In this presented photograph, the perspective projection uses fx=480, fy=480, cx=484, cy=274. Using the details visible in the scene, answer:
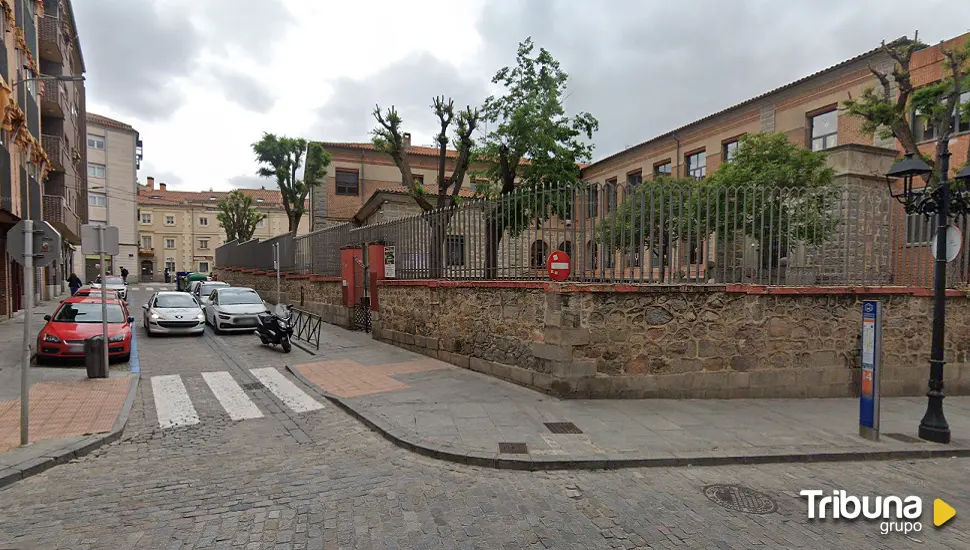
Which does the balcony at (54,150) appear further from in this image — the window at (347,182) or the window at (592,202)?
the window at (592,202)

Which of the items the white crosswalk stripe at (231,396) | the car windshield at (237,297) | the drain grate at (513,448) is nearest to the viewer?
the drain grate at (513,448)

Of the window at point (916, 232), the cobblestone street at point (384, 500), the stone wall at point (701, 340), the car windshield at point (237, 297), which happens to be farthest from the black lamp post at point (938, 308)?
the car windshield at point (237, 297)

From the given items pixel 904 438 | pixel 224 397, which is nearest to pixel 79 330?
pixel 224 397

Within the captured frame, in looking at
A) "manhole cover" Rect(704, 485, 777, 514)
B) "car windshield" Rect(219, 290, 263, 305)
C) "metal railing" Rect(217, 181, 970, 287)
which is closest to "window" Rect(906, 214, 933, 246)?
"metal railing" Rect(217, 181, 970, 287)

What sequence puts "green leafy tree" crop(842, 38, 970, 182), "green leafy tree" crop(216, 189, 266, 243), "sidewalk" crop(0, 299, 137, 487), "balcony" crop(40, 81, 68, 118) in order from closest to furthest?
1. "sidewalk" crop(0, 299, 137, 487)
2. "green leafy tree" crop(842, 38, 970, 182)
3. "balcony" crop(40, 81, 68, 118)
4. "green leafy tree" crop(216, 189, 266, 243)

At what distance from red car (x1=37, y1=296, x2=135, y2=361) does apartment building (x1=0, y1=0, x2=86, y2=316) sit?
3.87m

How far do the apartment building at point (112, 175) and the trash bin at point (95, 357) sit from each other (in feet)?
159

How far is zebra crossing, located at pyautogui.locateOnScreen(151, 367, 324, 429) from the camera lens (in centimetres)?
689

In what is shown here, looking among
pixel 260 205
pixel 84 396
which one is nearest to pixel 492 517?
pixel 84 396

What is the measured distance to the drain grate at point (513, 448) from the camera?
533 cm

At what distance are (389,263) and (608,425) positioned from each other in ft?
25.5

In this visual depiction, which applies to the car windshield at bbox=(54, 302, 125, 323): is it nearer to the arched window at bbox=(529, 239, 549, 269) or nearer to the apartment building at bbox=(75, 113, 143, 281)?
the arched window at bbox=(529, 239, 549, 269)

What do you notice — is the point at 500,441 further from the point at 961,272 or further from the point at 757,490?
the point at 961,272

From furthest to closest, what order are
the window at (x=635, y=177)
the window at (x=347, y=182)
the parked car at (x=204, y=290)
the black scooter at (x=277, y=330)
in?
1. the window at (x=347, y=182)
2. the window at (x=635, y=177)
3. the parked car at (x=204, y=290)
4. the black scooter at (x=277, y=330)
